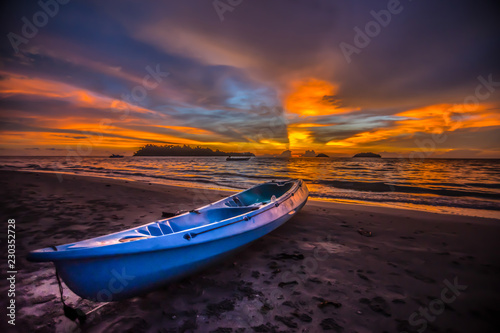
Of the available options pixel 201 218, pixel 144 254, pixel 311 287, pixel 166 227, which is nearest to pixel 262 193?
pixel 201 218

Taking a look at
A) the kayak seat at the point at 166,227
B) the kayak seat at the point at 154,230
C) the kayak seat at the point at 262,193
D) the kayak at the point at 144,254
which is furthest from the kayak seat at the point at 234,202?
the kayak seat at the point at 154,230

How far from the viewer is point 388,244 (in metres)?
5.72

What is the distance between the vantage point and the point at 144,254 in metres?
3.00

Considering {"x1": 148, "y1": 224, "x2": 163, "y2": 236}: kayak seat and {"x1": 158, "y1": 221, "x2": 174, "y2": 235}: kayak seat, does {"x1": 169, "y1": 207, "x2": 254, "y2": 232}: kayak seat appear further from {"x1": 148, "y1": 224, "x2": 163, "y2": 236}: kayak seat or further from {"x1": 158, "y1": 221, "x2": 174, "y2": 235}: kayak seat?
{"x1": 148, "y1": 224, "x2": 163, "y2": 236}: kayak seat

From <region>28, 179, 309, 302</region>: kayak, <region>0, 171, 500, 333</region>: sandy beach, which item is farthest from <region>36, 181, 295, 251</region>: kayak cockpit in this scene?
<region>0, 171, 500, 333</region>: sandy beach

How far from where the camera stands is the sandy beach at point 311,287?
9.91ft

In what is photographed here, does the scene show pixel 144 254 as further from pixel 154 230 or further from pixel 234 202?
pixel 234 202

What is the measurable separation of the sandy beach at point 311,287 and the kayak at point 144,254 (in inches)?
18.3

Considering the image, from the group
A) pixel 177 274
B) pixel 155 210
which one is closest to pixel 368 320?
pixel 177 274

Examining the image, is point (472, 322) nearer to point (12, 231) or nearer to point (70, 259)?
point (70, 259)

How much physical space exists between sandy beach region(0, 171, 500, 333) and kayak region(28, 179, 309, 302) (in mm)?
465

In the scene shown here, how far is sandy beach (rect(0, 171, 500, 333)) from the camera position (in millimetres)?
3020

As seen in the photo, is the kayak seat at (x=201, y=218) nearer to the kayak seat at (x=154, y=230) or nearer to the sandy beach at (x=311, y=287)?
the kayak seat at (x=154, y=230)

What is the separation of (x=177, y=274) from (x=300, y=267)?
7.96ft
